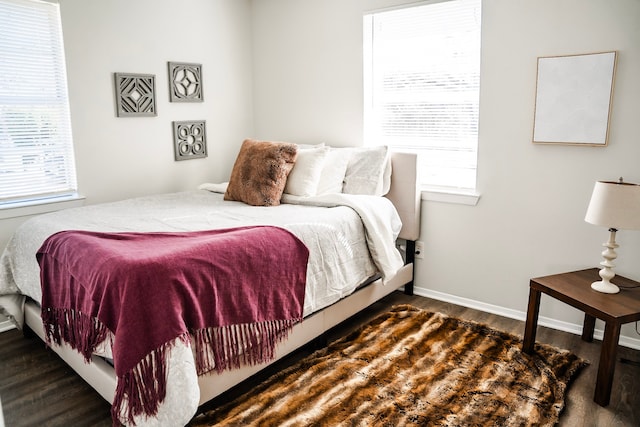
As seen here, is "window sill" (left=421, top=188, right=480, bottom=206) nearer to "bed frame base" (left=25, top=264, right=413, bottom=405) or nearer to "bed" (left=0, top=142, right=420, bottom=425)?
"bed" (left=0, top=142, right=420, bottom=425)

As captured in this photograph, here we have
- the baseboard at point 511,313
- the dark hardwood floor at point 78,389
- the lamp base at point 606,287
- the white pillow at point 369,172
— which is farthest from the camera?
the white pillow at point 369,172

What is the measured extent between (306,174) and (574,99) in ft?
5.45

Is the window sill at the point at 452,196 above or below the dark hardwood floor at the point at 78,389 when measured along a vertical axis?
above

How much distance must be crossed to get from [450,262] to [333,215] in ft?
3.55

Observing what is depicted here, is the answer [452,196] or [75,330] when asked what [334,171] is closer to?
[452,196]

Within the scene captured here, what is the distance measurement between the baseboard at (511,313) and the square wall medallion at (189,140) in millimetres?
2110

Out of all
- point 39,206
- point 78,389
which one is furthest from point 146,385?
point 39,206

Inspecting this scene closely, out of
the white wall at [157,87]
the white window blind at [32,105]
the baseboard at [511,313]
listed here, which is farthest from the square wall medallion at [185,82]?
the baseboard at [511,313]

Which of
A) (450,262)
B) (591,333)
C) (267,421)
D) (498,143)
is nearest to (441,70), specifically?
(498,143)

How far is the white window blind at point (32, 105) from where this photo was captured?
2867 millimetres

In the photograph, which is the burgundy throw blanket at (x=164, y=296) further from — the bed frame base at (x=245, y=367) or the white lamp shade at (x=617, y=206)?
the white lamp shade at (x=617, y=206)

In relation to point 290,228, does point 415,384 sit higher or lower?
lower

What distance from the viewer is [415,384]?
89.9 inches

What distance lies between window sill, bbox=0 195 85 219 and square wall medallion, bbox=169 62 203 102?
1078mm
